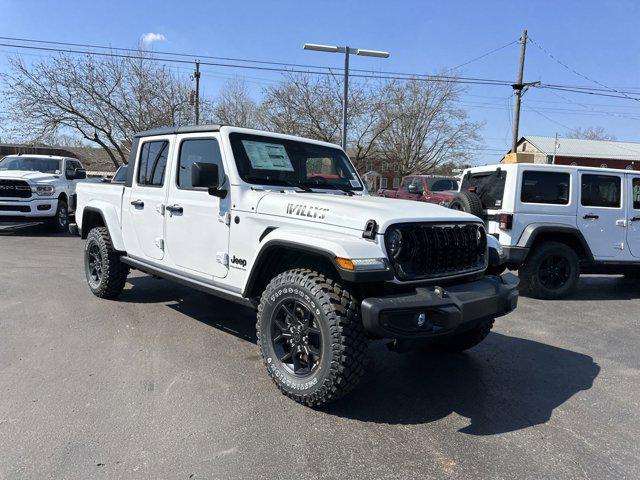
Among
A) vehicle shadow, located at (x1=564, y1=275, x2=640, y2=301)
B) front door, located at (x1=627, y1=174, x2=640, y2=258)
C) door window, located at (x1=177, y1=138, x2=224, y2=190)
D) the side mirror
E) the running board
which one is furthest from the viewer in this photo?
vehicle shadow, located at (x1=564, y1=275, x2=640, y2=301)

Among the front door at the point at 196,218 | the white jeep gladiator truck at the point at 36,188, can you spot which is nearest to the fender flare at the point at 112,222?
the front door at the point at 196,218

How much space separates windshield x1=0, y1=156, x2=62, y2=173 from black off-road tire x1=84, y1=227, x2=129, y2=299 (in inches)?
338

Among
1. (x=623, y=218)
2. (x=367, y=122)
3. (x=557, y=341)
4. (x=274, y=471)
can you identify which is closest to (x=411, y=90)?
(x=367, y=122)

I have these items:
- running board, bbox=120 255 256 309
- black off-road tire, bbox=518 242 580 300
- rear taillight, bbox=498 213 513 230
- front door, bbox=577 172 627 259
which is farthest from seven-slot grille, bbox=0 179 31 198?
front door, bbox=577 172 627 259

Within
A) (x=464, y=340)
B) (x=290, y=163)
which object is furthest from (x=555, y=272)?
(x=290, y=163)

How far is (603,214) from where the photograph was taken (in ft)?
23.2

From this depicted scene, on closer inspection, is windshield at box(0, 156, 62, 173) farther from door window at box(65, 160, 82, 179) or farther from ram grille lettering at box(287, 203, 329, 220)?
ram grille lettering at box(287, 203, 329, 220)

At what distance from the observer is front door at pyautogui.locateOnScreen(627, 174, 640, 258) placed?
23.6 ft

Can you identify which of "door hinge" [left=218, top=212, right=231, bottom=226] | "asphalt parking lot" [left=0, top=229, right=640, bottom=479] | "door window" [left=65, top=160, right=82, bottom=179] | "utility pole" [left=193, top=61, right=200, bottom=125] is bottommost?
"asphalt parking lot" [left=0, top=229, right=640, bottom=479]

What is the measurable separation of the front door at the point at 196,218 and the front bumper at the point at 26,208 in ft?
29.9

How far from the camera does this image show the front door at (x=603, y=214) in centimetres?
705

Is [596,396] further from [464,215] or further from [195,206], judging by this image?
[195,206]

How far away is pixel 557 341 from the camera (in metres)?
5.11

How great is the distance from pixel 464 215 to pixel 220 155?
212 centimetres
